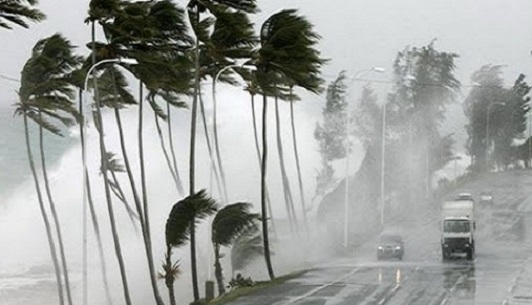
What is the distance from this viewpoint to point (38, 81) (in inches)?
1754

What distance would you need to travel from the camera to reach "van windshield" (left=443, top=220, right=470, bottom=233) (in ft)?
185

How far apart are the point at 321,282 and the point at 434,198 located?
63.2m

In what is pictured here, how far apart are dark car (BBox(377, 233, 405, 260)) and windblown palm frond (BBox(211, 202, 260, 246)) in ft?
65.8

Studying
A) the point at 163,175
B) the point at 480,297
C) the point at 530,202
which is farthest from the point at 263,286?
the point at 163,175

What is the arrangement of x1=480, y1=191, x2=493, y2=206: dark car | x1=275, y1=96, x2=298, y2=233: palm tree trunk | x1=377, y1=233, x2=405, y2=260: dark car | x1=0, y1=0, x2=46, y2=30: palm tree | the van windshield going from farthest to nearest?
x1=480, y1=191, x2=493, y2=206: dark car < x1=275, y1=96, x2=298, y2=233: palm tree trunk < x1=377, y1=233, x2=405, y2=260: dark car < the van windshield < x1=0, y1=0, x2=46, y2=30: palm tree

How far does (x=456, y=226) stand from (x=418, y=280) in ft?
40.9

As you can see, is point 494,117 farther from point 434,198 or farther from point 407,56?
point 434,198

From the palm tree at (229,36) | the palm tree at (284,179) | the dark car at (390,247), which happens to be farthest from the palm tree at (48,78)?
the dark car at (390,247)

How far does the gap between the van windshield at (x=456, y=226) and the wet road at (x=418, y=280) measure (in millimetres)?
1739

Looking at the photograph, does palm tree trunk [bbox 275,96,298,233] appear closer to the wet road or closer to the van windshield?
the wet road

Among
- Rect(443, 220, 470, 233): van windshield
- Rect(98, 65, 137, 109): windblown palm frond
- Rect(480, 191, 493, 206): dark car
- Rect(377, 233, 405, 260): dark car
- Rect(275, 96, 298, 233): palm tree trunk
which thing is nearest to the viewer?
Rect(98, 65, 137, 109): windblown palm frond

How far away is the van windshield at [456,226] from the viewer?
185 feet

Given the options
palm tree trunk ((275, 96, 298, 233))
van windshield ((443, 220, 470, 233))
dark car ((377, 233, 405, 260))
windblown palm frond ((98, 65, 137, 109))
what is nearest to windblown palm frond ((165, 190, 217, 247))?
windblown palm frond ((98, 65, 137, 109))

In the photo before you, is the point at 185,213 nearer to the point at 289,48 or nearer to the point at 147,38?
the point at 147,38
